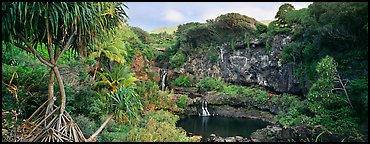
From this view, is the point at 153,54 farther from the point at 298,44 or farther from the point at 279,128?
the point at 279,128

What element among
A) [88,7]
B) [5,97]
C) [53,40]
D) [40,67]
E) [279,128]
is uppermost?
[88,7]

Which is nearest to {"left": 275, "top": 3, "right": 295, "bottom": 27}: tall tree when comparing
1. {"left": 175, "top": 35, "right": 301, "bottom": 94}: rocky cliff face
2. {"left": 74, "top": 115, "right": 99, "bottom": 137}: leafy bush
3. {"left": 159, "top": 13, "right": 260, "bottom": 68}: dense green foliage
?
{"left": 175, "top": 35, "right": 301, "bottom": 94}: rocky cliff face

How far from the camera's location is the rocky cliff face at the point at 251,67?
17.3 meters

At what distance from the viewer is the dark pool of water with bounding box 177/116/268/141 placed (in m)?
13.0

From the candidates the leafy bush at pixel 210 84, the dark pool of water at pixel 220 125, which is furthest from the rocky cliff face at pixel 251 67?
the dark pool of water at pixel 220 125

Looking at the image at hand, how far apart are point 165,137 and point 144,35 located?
74.2 feet

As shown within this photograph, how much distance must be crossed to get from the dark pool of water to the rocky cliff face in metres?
3.48

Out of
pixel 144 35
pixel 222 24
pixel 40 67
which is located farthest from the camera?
pixel 144 35

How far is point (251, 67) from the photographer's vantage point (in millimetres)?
19672

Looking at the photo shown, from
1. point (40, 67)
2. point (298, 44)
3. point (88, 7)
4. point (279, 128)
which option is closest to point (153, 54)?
point (298, 44)

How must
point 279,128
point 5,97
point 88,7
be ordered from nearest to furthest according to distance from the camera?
point 88,7 < point 5,97 < point 279,128

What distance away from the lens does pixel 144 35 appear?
29547 millimetres

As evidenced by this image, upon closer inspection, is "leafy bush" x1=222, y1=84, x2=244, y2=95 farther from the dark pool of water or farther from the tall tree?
the tall tree

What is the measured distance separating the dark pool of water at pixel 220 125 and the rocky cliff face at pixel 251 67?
348 centimetres
